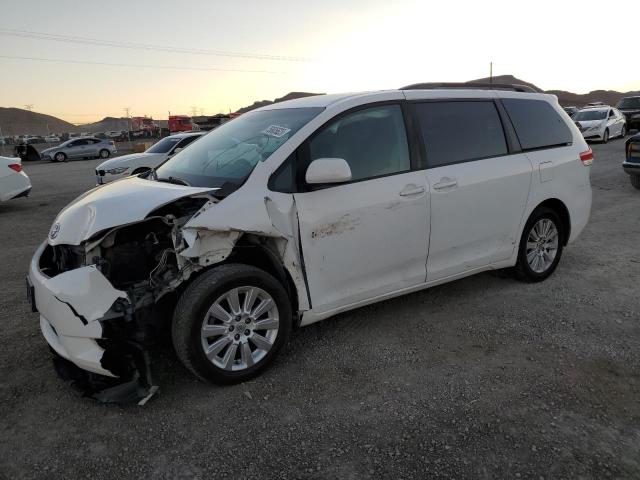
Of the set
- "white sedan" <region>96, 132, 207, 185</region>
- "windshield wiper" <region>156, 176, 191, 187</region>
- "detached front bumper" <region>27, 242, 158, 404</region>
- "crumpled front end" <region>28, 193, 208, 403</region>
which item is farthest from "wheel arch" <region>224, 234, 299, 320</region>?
"white sedan" <region>96, 132, 207, 185</region>

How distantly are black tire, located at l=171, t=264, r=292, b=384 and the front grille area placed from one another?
2.39 ft

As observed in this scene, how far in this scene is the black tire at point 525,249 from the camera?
4.47 metres

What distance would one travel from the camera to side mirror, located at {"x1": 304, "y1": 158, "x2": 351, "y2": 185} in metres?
3.07

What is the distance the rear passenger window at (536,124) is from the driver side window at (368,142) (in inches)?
55.0

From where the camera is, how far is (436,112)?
12.6ft

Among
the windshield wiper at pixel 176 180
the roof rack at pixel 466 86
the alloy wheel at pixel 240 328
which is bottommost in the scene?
the alloy wheel at pixel 240 328

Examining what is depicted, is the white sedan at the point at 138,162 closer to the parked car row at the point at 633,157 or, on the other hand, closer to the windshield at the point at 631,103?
the parked car row at the point at 633,157

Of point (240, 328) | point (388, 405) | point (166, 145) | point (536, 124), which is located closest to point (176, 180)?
point (240, 328)

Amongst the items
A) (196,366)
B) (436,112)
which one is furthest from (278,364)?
(436,112)

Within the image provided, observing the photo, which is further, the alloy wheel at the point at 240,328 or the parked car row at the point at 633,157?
the parked car row at the point at 633,157

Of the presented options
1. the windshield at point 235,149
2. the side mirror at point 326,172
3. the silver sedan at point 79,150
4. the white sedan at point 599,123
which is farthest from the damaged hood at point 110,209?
the silver sedan at point 79,150

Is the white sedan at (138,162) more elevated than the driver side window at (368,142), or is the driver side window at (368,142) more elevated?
the driver side window at (368,142)

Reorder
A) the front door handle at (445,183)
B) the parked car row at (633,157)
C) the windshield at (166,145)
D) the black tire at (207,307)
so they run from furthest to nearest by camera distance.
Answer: the windshield at (166,145)
the parked car row at (633,157)
the front door handle at (445,183)
the black tire at (207,307)

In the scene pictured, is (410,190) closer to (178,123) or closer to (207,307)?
(207,307)
